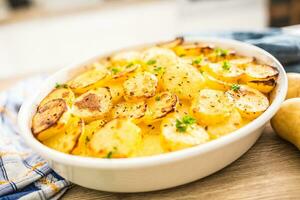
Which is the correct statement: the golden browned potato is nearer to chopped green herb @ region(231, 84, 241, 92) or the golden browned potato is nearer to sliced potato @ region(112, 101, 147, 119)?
sliced potato @ region(112, 101, 147, 119)

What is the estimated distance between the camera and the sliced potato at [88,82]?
1.15m

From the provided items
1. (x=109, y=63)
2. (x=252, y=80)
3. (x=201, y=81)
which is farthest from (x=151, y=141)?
(x=109, y=63)

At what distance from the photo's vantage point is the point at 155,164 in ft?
2.69

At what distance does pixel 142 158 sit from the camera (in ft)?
2.72

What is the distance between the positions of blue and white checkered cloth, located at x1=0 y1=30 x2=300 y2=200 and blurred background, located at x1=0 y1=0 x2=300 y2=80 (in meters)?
1.46

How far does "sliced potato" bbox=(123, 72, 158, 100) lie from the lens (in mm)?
1046

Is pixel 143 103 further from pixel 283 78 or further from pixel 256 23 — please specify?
pixel 256 23

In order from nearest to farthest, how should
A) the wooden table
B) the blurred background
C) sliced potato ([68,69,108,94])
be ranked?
the wooden table < sliced potato ([68,69,108,94]) < the blurred background

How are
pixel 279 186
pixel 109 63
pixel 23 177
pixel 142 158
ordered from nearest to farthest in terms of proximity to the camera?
pixel 142 158 < pixel 279 186 < pixel 23 177 < pixel 109 63

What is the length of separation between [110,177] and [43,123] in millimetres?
257

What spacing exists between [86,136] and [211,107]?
34cm

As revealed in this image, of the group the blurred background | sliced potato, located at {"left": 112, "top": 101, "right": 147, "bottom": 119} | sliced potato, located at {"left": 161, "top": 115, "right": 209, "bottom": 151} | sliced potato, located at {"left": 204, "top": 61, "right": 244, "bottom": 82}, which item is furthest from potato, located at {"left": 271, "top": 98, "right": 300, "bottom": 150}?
the blurred background

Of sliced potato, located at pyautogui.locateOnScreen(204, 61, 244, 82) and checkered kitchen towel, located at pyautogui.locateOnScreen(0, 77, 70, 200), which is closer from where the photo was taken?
checkered kitchen towel, located at pyautogui.locateOnScreen(0, 77, 70, 200)

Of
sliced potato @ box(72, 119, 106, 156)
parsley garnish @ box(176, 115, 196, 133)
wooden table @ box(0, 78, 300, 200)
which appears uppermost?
parsley garnish @ box(176, 115, 196, 133)
